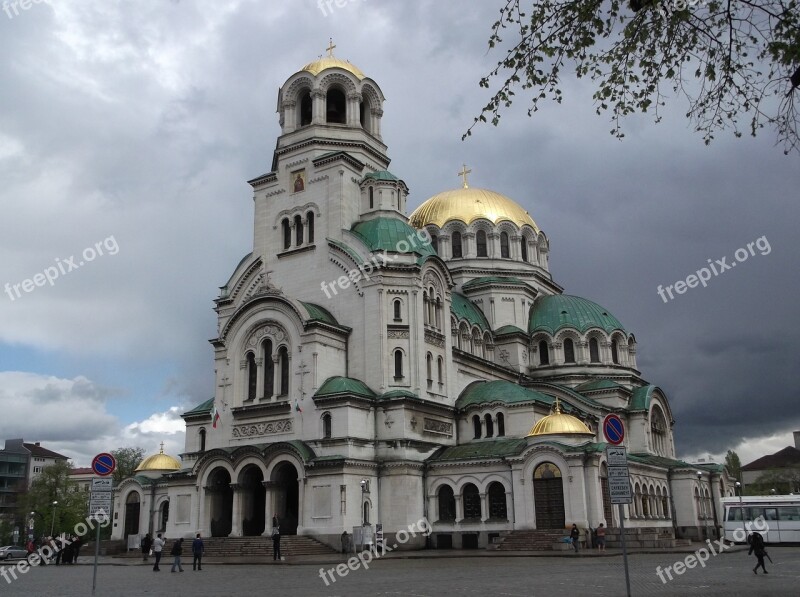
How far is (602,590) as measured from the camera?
1772 centimetres

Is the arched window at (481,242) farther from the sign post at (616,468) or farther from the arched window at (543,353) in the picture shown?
the sign post at (616,468)

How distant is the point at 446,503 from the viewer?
136ft

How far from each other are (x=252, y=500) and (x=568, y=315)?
26530mm

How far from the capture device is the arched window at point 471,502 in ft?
133

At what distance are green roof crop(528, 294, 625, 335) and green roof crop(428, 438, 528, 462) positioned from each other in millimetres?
15383

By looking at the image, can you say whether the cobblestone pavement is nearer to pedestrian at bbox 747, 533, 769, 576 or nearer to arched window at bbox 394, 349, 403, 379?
pedestrian at bbox 747, 533, 769, 576

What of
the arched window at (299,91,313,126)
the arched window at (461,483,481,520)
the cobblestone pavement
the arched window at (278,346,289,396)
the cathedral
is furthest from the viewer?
the arched window at (299,91,313,126)

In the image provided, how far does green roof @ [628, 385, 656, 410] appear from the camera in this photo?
2111 inches

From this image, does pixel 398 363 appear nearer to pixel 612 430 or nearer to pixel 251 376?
pixel 251 376

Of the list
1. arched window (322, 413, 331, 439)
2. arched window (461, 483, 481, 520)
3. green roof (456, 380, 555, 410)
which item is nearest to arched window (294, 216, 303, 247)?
arched window (322, 413, 331, 439)

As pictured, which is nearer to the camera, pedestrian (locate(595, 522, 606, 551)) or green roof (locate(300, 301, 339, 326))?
pedestrian (locate(595, 522, 606, 551))

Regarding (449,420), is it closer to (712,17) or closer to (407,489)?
(407,489)

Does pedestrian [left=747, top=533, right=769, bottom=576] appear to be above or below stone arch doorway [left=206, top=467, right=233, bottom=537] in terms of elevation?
below

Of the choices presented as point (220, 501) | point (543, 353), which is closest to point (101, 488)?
point (220, 501)
